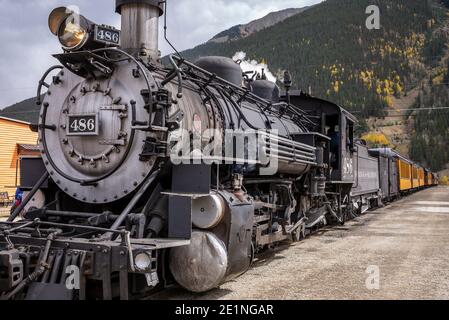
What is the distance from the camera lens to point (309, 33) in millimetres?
141250

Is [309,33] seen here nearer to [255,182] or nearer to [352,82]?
[352,82]

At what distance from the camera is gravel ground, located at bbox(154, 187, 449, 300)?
5.58 metres

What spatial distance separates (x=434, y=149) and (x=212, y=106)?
99.4m

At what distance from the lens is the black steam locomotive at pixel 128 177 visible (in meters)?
4.34

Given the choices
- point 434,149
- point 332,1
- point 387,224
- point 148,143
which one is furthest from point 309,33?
point 148,143

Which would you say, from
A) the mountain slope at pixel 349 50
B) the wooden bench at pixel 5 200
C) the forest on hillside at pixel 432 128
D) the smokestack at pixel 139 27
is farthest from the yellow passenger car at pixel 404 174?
the mountain slope at pixel 349 50

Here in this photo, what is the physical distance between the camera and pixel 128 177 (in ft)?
17.3

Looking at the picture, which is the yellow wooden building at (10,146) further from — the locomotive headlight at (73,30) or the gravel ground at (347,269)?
the locomotive headlight at (73,30)

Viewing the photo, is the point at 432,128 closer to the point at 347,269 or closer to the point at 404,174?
the point at 404,174

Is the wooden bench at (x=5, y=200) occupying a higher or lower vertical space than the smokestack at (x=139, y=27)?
lower

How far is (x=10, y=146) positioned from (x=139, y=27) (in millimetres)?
17775

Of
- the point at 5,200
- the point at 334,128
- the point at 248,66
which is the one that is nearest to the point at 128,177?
the point at 334,128

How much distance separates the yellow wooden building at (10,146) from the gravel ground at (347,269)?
Result: 15437mm

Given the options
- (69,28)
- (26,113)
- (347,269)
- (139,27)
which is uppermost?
(26,113)
